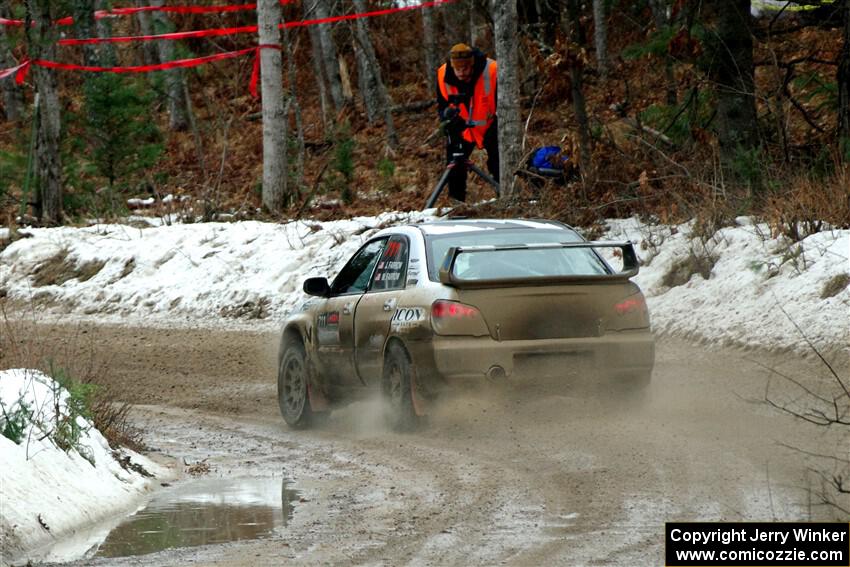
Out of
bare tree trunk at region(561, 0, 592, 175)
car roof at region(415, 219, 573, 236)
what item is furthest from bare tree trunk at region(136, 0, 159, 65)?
car roof at region(415, 219, 573, 236)

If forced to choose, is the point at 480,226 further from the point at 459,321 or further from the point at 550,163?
the point at 550,163

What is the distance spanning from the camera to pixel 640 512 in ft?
21.8

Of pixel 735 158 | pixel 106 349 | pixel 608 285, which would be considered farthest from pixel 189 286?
pixel 608 285

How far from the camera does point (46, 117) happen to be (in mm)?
23922

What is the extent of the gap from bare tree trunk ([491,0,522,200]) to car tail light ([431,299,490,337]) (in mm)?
8741

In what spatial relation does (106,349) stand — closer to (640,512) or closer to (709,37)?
(709,37)

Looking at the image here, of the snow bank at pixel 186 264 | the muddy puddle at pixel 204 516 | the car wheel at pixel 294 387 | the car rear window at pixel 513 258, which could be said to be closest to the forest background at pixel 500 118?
the snow bank at pixel 186 264

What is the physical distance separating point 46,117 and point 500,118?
9.53m

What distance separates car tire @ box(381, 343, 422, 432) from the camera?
955 cm

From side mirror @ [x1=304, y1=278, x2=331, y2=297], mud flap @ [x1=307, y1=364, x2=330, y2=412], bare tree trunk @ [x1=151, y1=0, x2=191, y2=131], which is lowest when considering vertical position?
mud flap @ [x1=307, y1=364, x2=330, y2=412]

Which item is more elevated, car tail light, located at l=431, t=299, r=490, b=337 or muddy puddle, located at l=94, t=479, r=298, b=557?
car tail light, located at l=431, t=299, r=490, b=337

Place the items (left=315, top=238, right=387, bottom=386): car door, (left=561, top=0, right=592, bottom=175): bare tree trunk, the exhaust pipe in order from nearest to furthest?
1. the exhaust pipe
2. (left=315, top=238, right=387, bottom=386): car door
3. (left=561, top=0, right=592, bottom=175): bare tree trunk

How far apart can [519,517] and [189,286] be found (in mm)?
14033

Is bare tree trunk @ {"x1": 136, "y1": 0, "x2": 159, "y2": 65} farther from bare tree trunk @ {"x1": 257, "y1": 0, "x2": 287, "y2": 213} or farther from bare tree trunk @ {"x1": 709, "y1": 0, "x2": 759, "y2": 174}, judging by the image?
→ bare tree trunk @ {"x1": 709, "y1": 0, "x2": 759, "y2": 174}
